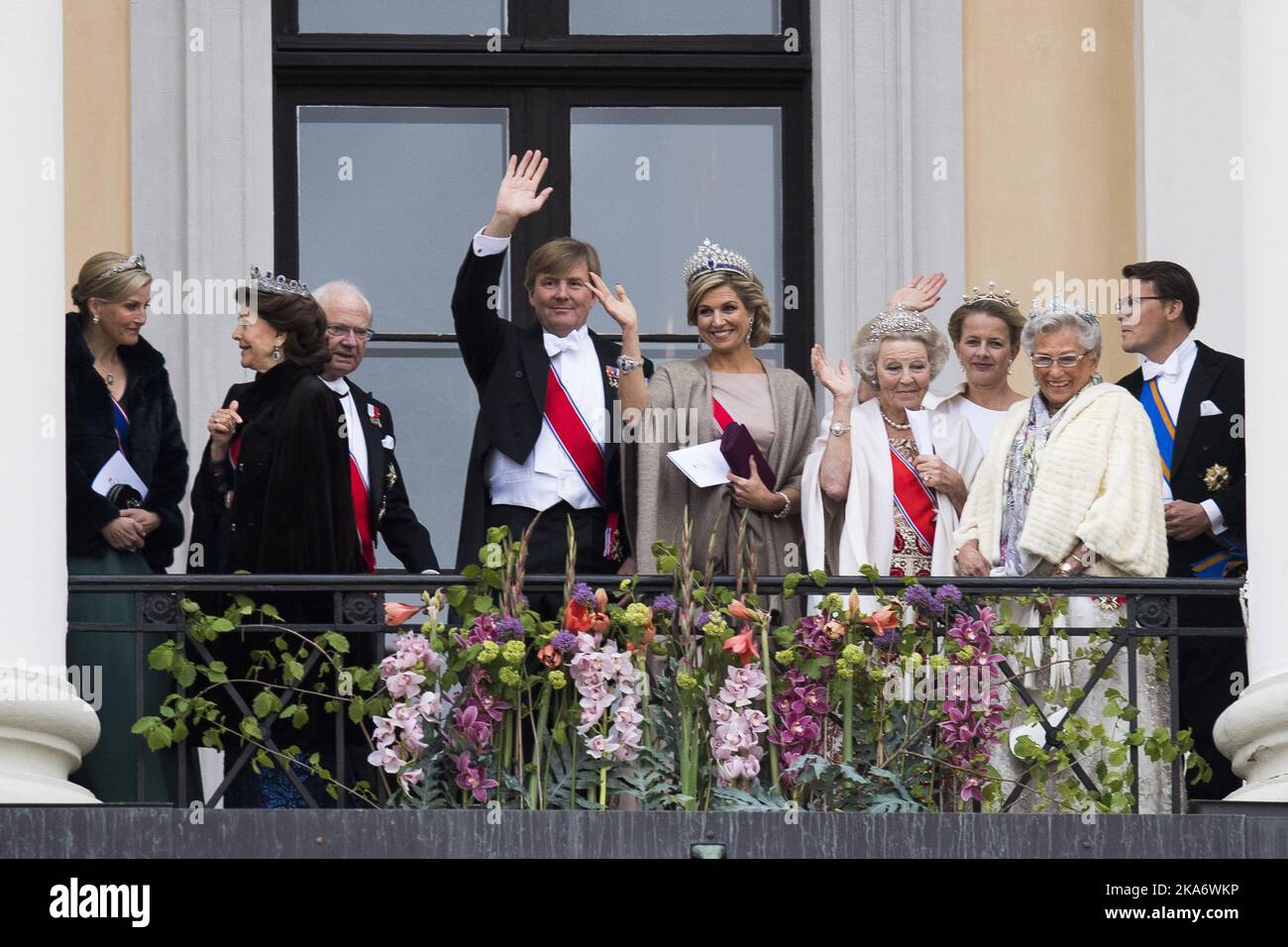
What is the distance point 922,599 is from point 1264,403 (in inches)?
45.6

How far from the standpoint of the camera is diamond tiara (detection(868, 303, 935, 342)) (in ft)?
35.0

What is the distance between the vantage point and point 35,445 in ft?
31.2

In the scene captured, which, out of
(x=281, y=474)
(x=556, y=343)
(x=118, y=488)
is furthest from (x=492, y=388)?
(x=118, y=488)

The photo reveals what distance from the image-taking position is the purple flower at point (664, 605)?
961 centimetres

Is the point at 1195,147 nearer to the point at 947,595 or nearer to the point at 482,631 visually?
the point at 947,595

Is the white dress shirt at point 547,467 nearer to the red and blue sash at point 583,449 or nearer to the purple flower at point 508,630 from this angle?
the red and blue sash at point 583,449

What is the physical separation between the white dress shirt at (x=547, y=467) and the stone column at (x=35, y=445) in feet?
4.80

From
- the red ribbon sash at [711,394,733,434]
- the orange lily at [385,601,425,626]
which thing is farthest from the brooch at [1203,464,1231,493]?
the orange lily at [385,601,425,626]

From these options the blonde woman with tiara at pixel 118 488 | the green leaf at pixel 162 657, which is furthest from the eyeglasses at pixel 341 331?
the green leaf at pixel 162 657

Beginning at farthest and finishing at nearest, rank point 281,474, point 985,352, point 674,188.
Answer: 1. point 674,188
2. point 985,352
3. point 281,474

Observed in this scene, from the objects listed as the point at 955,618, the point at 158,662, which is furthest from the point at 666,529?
the point at 158,662

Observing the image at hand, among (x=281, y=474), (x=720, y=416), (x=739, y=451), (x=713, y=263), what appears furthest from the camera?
(x=713, y=263)
